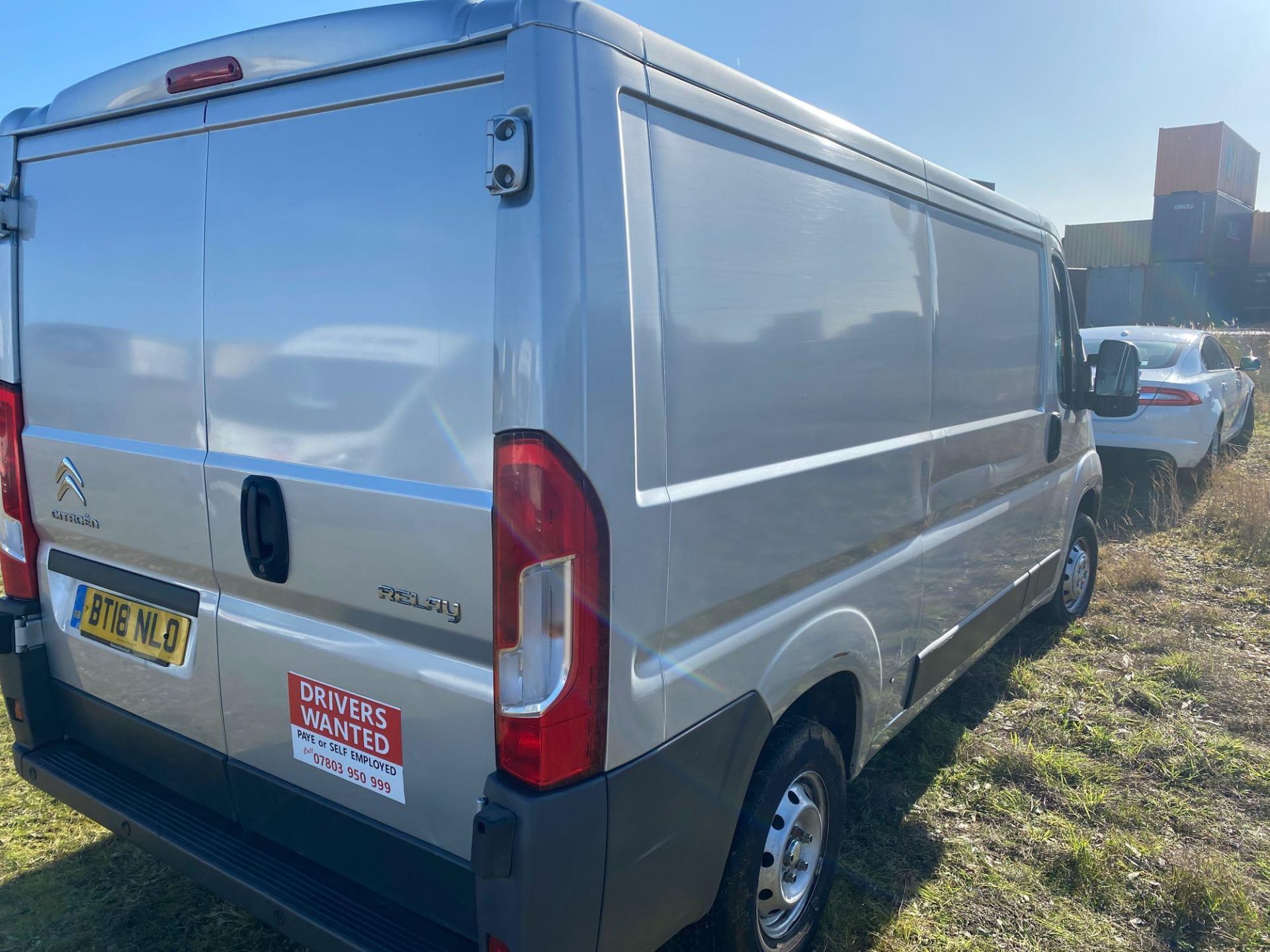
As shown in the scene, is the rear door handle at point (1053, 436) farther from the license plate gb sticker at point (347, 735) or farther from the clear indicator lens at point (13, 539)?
the clear indicator lens at point (13, 539)

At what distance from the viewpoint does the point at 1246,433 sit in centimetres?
1093

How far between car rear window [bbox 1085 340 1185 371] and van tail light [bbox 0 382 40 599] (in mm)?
8430

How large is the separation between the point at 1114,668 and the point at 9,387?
514 centimetres

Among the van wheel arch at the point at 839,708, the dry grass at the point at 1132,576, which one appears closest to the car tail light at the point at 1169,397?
the dry grass at the point at 1132,576

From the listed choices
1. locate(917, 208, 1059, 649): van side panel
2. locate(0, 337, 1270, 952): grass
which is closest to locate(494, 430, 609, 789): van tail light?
locate(0, 337, 1270, 952): grass

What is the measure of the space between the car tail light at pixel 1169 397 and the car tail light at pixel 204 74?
27.3 ft

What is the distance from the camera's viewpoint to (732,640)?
2068 mm

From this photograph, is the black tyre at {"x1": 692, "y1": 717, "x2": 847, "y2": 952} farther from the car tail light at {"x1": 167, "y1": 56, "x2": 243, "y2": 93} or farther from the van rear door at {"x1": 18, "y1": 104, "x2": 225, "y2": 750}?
the car tail light at {"x1": 167, "y1": 56, "x2": 243, "y2": 93}

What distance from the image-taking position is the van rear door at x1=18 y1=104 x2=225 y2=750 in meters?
2.21

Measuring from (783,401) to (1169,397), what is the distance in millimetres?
7591

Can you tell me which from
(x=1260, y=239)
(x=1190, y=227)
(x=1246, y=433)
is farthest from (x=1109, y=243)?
(x=1246, y=433)

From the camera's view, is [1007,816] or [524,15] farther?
[1007,816]

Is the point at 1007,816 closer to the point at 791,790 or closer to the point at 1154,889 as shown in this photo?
the point at 1154,889

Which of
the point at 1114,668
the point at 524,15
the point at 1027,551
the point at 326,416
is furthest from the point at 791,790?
the point at 1114,668
